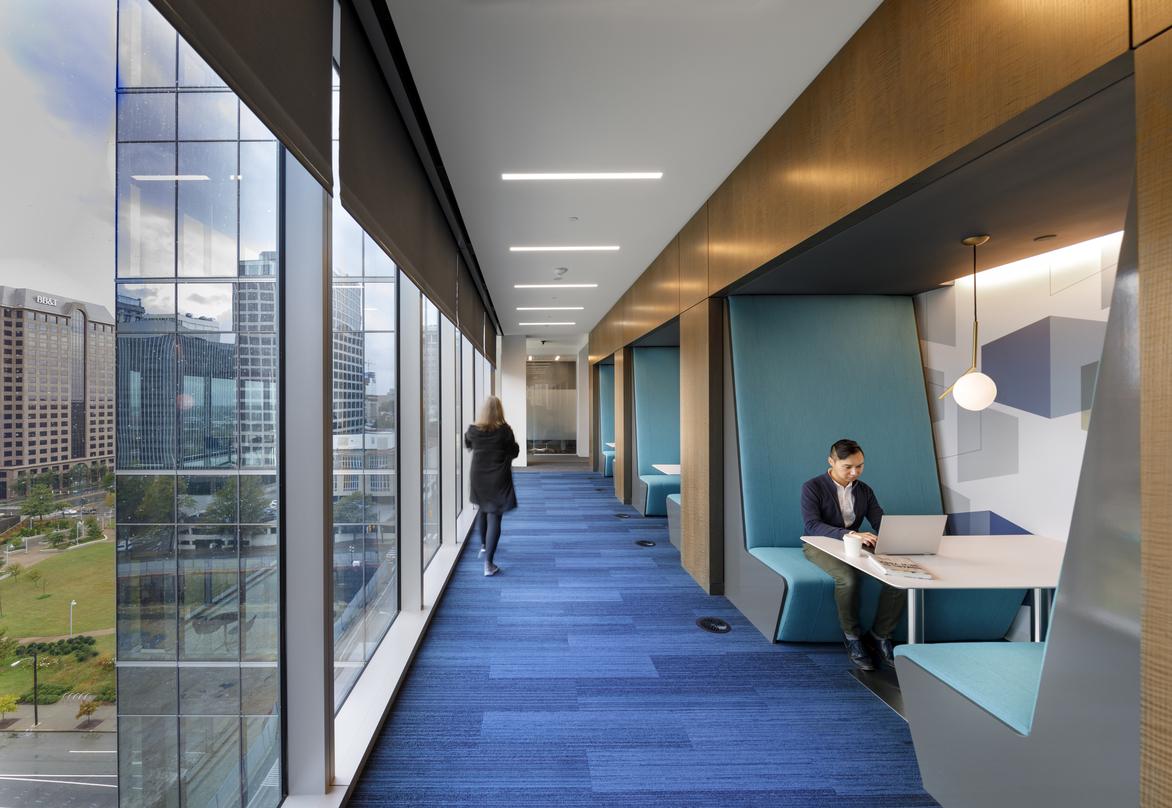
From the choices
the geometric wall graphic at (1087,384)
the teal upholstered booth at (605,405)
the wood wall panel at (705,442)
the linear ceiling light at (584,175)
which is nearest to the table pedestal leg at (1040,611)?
the geometric wall graphic at (1087,384)

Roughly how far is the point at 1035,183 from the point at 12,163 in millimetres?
3038

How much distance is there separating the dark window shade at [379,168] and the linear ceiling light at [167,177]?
1.61 feet

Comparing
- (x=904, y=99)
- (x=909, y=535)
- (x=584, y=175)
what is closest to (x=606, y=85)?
(x=584, y=175)

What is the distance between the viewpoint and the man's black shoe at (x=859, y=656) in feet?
10.3

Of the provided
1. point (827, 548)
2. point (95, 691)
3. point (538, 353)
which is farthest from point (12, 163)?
point (538, 353)

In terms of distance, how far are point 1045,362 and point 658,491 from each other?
4.61 metres

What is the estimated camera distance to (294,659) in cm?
191

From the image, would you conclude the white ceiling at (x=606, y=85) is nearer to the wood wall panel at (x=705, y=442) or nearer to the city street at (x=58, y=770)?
the wood wall panel at (x=705, y=442)

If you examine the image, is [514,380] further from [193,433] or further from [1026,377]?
[193,433]

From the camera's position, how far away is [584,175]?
11.5 feet

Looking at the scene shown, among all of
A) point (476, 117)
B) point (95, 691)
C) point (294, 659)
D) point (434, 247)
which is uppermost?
point (476, 117)

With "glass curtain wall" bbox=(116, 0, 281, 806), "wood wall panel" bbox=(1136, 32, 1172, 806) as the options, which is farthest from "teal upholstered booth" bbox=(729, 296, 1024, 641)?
"glass curtain wall" bbox=(116, 0, 281, 806)

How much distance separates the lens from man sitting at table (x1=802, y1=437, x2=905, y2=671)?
3182 millimetres

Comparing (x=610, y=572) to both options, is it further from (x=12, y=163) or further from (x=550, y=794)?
(x=12, y=163)
